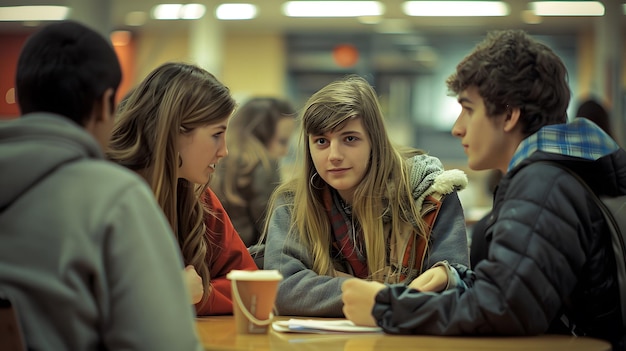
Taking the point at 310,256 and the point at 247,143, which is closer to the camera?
the point at 310,256

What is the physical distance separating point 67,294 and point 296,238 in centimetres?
109

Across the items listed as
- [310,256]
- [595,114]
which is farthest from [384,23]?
[310,256]

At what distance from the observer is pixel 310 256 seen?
224 centimetres

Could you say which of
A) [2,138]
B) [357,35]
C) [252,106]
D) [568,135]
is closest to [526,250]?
[568,135]

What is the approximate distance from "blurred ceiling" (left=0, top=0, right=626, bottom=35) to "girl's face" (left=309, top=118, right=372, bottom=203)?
738 cm

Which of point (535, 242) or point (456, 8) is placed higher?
point (456, 8)

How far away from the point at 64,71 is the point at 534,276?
3.43 feet

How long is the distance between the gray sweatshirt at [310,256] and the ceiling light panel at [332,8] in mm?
7425

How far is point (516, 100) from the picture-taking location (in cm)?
196

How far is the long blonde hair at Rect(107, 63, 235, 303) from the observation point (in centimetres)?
212

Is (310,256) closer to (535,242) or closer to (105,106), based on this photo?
(535,242)

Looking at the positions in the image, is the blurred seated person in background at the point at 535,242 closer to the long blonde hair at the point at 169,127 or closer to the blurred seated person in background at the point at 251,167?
the long blonde hair at the point at 169,127

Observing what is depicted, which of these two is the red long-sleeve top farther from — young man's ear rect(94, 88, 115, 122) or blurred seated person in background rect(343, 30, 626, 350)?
young man's ear rect(94, 88, 115, 122)

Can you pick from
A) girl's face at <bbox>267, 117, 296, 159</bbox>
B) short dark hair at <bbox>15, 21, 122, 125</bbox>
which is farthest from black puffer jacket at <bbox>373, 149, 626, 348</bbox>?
girl's face at <bbox>267, 117, 296, 159</bbox>
